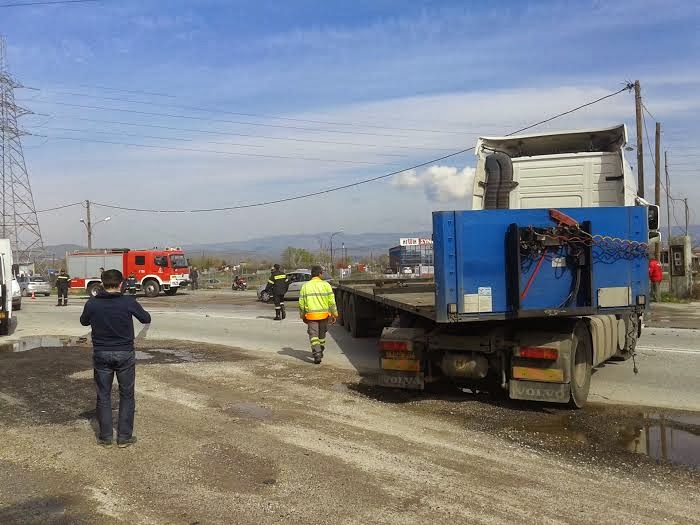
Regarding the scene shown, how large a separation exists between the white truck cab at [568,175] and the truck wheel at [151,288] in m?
27.8

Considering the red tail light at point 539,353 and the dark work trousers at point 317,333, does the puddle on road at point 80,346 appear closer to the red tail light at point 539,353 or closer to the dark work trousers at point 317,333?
the dark work trousers at point 317,333

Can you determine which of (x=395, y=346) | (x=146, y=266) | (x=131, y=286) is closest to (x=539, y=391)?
(x=395, y=346)

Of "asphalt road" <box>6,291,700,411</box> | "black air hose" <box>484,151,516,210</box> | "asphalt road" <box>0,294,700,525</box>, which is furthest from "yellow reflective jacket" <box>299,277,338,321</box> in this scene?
"black air hose" <box>484,151,516,210</box>

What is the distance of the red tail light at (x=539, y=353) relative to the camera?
674 cm

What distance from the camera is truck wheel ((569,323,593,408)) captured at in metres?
7.02

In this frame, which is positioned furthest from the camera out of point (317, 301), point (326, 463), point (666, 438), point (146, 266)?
point (146, 266)

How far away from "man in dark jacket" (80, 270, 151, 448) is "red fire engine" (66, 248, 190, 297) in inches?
1187

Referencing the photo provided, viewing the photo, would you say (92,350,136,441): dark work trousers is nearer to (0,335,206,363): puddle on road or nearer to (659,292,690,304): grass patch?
(0,335,206,363): puddle on road

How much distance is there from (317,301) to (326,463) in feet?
17.0

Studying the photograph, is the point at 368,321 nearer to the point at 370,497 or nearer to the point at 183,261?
the point at 370,497

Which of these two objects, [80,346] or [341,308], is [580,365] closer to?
[341,308]

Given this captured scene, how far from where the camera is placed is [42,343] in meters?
14.0

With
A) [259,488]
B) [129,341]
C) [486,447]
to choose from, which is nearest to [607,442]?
[486,447]

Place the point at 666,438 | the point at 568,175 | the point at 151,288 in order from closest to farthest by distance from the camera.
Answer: the point at 666,438 < the point at 568,175 < the point at 151,288
